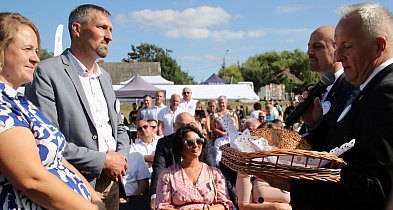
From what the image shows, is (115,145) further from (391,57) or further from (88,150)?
(391,57)

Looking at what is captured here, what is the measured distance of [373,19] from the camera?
6.60 ft

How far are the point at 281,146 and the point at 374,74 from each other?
0.54 meters

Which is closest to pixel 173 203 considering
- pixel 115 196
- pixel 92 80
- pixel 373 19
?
pixel 115 196

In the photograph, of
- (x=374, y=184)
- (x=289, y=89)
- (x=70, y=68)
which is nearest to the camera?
(x=374, y=184)

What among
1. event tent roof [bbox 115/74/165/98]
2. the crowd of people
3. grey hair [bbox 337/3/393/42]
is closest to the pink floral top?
the crowd of people

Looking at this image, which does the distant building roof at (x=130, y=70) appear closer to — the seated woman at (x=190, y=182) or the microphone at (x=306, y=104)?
the seated woman at (x=190, y=182)

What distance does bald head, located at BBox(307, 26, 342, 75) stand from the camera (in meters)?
3.85

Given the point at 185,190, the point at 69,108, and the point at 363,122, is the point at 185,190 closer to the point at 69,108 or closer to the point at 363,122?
the point at 69,108

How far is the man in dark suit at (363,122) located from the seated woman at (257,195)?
209 cm

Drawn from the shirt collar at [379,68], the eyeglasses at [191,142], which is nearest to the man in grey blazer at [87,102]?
the eyeglasses at [191,142]

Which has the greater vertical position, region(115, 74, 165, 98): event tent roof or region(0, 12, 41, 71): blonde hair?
region(0, 12, 41, 71): blonde hair

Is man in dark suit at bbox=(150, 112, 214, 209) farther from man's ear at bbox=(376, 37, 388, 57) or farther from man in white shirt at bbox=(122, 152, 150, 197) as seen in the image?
man's ear at bbox=(376, 37, 388, 57)

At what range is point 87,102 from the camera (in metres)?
3.07

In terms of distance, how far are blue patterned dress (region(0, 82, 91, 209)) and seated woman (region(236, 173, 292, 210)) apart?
231 cm
